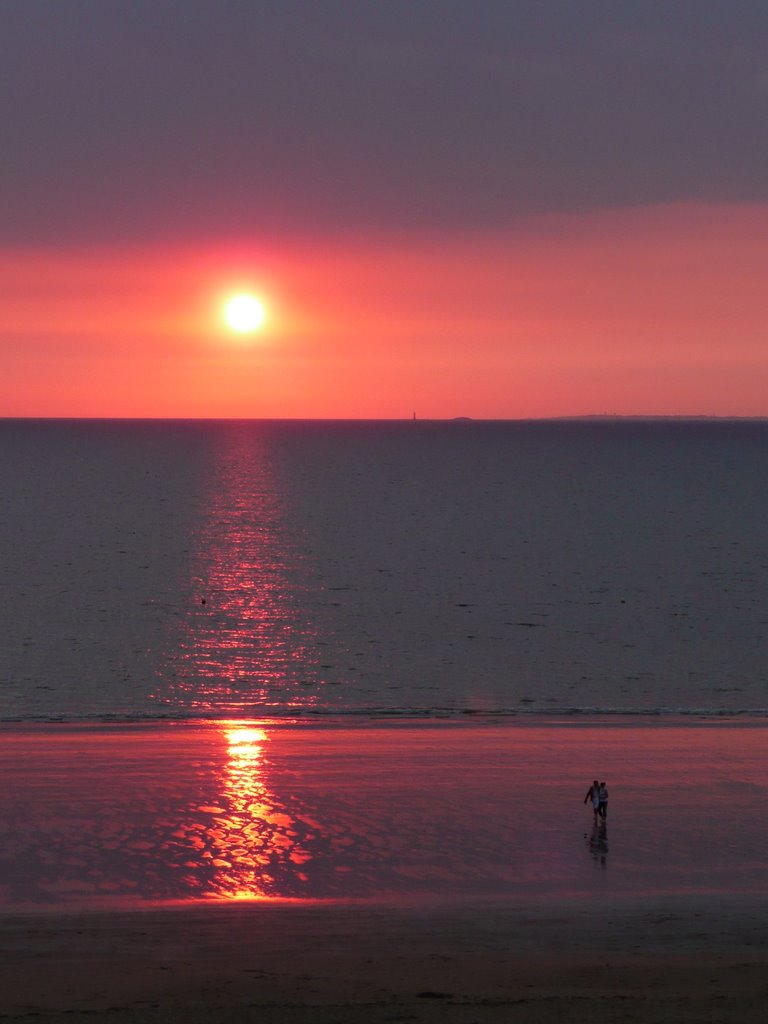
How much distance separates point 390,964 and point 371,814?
8587mm

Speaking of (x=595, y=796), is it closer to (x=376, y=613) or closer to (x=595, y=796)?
(x=595, y=796)

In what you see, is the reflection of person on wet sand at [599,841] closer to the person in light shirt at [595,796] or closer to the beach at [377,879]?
the beach at [377,879]

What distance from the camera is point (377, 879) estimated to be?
2223 centimetres

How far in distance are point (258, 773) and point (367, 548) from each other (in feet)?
225

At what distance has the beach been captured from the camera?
1655 centimetres

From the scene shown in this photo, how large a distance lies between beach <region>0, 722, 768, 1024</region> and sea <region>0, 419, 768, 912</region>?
4.5 inches

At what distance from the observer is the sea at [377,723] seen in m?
22.9

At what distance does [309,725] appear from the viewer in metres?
36.5

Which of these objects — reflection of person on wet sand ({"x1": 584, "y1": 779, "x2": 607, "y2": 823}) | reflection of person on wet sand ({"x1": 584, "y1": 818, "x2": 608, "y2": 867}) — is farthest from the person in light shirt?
reflection of person on wet sand ({"x1": 584, "y1": 818, "x2": 608, "y2": 867})

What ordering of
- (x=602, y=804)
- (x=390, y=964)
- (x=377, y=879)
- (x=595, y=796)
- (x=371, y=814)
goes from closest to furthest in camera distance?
(x=390, y=964), (x=377, y=879), (x=602, y=804), (x=595, y=796), (x=371, y=814)

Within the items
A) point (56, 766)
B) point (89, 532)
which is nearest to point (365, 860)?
point (56, 766)

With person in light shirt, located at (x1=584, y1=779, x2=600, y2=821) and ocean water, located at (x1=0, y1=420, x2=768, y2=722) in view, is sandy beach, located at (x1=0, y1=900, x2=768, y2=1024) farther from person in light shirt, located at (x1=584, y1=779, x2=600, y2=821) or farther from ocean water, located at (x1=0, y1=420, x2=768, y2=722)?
ocean water, located at (x1=0, y1=420, x2=768, y2=722)

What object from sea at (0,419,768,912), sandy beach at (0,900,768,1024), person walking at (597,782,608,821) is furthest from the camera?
person walking at (597,782,608,821)

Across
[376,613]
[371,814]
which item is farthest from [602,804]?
[376,613]
